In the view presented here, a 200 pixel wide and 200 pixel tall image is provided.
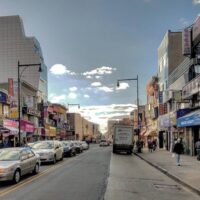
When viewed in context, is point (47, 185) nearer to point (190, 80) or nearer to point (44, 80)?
point (190, 80)

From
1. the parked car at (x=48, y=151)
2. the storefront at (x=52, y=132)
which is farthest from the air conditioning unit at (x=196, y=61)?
the storefront at (x=52, y=132)

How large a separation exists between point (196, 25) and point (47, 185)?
923 inches

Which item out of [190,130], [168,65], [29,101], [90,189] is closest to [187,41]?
[190,130]

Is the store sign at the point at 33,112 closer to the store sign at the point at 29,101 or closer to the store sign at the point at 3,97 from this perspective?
the store sign at the point at 29,101

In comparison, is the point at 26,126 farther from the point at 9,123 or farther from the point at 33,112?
the point at 9,123

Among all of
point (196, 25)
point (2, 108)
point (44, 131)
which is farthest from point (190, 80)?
point (44, 131)

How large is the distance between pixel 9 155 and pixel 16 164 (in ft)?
4.48

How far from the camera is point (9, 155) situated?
18.2m

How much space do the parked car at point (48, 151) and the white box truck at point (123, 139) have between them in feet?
61.6

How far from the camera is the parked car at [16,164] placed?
16020mm

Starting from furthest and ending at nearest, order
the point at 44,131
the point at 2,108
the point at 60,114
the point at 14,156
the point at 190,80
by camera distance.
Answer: the point at 60,114 → the point at 44,131 → the point at 2,108 → the point at 190,80 → the point at 14,156

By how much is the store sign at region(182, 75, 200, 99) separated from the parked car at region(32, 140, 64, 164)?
41.1 ft

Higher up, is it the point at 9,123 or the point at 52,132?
the point at 9,123

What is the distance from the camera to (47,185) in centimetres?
1570
